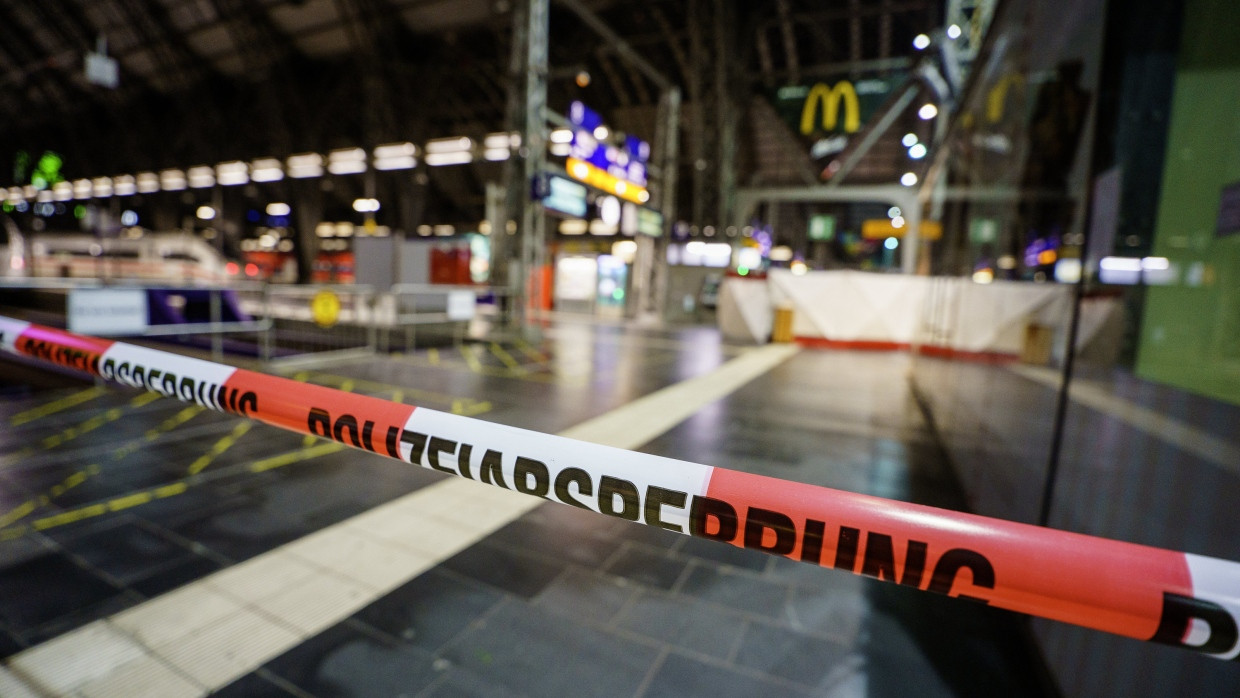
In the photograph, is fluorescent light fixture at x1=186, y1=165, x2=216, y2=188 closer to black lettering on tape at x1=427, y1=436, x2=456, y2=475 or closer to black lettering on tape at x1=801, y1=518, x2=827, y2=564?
black lettering on tape at x1=427, y1=436, x2=456, y2=475

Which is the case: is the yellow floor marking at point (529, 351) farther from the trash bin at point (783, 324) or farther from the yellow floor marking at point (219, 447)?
the trash bin at point (783, 324)

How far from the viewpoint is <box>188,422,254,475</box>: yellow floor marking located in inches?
148

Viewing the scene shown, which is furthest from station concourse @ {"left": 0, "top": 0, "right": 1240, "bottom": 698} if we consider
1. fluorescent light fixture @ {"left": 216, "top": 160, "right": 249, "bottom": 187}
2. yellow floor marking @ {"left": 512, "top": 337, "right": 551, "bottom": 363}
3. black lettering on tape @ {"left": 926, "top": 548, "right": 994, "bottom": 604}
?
A: fluorescent light fixture @ {"left": 216, "top": 160, "right": 249, "bottom": 187}

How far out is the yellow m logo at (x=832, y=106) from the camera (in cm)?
1911

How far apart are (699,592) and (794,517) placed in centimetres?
176

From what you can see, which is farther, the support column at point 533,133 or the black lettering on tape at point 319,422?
the support column at point 533,133

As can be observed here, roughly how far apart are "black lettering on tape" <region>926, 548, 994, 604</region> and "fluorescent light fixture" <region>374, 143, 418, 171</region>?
1022 inches

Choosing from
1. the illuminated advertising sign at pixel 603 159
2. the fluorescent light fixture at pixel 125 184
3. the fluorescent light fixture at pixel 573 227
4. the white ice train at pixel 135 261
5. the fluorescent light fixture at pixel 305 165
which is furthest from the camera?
the fluorescent light fixture at pixel 125 184

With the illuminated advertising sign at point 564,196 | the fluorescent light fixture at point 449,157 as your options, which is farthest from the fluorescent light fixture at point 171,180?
the illuminated advertising sign at point 564,196

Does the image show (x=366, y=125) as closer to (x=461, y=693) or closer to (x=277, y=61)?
(x=277, y=61)

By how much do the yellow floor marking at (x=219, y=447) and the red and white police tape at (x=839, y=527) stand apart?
2964 mm

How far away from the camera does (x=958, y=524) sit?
88cm

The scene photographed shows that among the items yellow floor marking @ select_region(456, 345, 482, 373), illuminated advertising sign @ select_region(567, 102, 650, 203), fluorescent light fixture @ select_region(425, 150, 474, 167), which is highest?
fluorescent light fixture @ select_region(425, 150, 474, 167)

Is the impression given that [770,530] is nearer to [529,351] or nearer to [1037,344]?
[1037,344]
